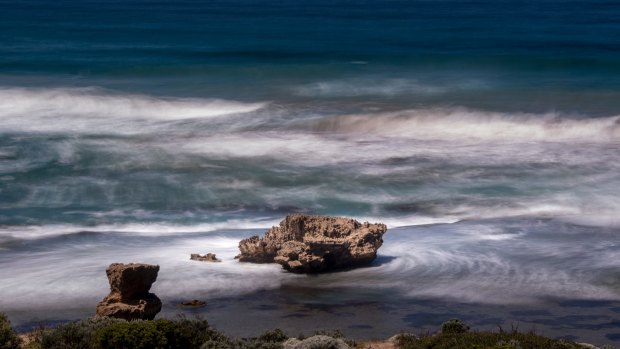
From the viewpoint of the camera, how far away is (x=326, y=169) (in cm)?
3734

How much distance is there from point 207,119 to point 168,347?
3293 centimetres

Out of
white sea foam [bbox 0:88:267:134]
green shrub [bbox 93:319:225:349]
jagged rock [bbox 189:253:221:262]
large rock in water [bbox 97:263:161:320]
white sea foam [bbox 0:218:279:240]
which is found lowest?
green shrub [bbox 93:319:225:349]

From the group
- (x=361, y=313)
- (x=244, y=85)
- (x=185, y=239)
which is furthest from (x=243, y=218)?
(x=244, y=85)

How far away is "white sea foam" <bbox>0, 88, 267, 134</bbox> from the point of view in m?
47.0

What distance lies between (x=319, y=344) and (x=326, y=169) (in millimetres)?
20510

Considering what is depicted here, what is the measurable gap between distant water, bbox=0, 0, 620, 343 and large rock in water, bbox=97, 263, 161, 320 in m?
2.30

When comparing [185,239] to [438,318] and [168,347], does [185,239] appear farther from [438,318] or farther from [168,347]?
[168,347]

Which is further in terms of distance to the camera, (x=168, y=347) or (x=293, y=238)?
(x=293, y=238)

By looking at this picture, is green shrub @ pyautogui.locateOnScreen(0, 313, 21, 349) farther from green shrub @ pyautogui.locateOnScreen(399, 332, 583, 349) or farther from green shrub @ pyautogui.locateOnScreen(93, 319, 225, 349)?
green shrub @ pyautogui.locateOnScreen(399, 332, 583, 349)

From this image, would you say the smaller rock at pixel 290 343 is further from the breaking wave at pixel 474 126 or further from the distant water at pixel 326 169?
the breaking wave at pixel 474 126

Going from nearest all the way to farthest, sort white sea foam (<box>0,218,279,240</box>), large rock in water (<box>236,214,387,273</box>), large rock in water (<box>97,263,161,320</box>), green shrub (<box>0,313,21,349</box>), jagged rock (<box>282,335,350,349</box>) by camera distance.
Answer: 1. jagged rock (<box>282,335,350,349</box>)
2. green shrub (<box>0,313,21,349</box>)
3. large rock in water (<box>97,263,161,320</box>)
4. large rock in water (<box>236,214,387,273</box>)
5. white sea foam (<box>0,218,279,240</box>)

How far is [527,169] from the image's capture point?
122 ft

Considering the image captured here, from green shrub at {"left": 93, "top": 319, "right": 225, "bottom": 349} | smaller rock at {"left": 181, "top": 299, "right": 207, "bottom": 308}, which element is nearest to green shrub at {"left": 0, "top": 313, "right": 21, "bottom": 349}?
green shrub at {"left": 93, "top": 319, "right": 225, "bottom": 349}

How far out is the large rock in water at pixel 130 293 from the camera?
61.3ft
